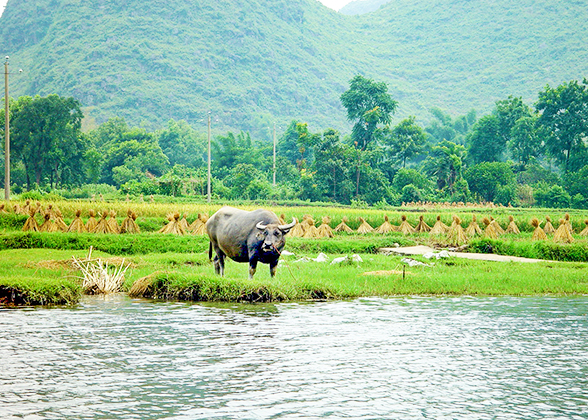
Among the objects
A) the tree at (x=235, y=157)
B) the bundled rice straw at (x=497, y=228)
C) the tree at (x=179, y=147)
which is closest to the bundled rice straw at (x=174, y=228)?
the bundled rice straw at (x=497, y=228)

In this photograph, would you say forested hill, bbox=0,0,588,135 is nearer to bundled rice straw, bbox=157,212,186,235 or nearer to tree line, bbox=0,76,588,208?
tree line, bbox=0,76,588,208

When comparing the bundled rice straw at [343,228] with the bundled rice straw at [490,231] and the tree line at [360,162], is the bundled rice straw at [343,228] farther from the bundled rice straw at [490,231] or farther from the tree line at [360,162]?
the tree line at [360,162]

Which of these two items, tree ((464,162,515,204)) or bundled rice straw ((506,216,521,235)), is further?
tree ((464,162,515,204))

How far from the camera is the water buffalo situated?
14.6 metres

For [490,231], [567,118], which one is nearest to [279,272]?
[490,231]

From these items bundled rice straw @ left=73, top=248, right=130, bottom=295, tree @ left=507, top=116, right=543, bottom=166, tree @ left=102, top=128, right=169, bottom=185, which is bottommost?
bundled rice straw @ left=73, top=248, right=130, bottom=295

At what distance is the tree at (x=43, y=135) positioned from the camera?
59.7 meters

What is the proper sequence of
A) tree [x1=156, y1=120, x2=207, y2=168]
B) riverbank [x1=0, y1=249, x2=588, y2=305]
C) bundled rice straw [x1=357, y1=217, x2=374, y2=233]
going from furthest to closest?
tree [x1=156, y1=120, x2=207, y2=168]
bundled rice straw [x1=357, y1=217, x2=374, y2=233]
riverbank [x1=0, y1=249, x2=588, y2=305]

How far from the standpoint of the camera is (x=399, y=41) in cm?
19325

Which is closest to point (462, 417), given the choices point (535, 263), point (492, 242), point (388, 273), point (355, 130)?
point (388, 273)

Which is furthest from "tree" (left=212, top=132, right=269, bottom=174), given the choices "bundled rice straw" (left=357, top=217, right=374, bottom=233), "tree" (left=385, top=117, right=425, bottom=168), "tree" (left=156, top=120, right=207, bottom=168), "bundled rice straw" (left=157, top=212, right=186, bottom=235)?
"bundled rice straw" (left=157, top=212, right=186, bottom=235)

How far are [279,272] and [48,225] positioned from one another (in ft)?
33.1

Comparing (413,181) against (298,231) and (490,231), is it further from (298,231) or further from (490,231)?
(298,231)

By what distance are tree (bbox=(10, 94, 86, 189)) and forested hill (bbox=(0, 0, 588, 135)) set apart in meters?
60.7
